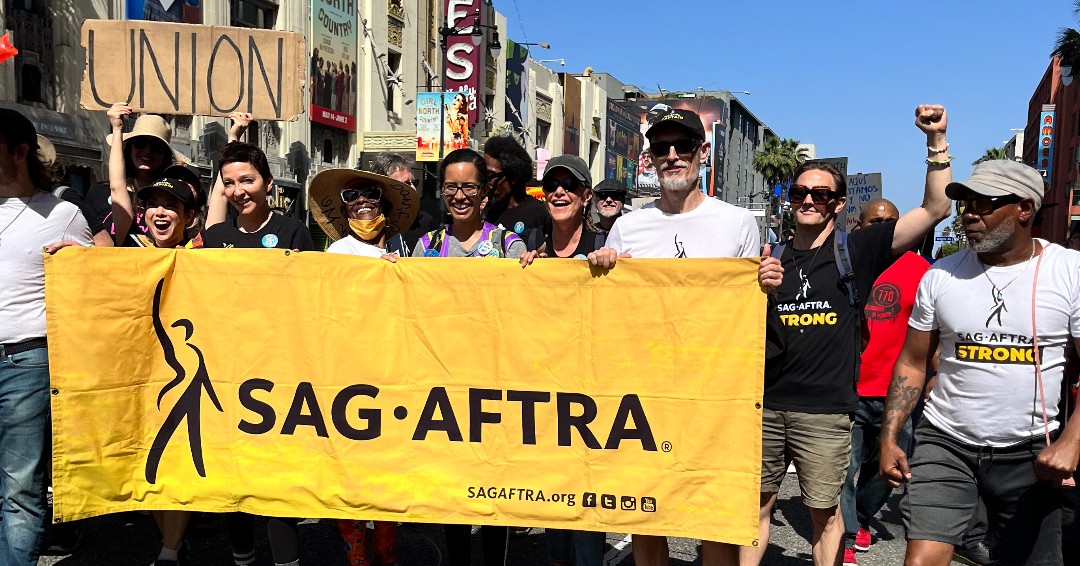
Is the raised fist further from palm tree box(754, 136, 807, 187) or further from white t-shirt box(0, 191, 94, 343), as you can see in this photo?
palm tree box(754, 136, 807, 187)

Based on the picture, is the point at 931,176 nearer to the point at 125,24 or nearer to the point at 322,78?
the point at 125,24

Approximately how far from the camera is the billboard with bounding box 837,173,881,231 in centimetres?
1333

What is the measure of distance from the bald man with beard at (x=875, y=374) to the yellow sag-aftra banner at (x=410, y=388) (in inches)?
67.4

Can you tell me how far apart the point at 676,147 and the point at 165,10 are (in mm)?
18251

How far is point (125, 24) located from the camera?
5172mm

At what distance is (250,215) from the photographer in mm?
4145

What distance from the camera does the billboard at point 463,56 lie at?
1275 inches

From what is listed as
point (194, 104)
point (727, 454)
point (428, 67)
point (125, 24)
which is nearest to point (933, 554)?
point (727, 454)

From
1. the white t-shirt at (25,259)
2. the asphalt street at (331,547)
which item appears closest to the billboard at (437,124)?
the asphalt street at (331,547)

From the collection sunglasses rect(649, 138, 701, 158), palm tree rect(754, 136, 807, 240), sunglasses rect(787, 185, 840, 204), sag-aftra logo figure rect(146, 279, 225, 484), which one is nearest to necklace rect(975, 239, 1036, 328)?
sunglasses rect(787, 185, 840, 204)

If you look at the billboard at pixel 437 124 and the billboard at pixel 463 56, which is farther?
the billboard at pixel 463 56

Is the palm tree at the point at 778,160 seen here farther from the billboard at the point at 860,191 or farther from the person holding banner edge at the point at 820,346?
the person holding banner edge at the point at 820,346

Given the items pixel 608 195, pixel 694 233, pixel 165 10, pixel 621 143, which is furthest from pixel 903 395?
pixel 621 143

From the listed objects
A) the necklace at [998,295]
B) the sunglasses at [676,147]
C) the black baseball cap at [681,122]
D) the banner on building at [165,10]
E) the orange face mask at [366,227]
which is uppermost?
the banner on building at [165,10]
